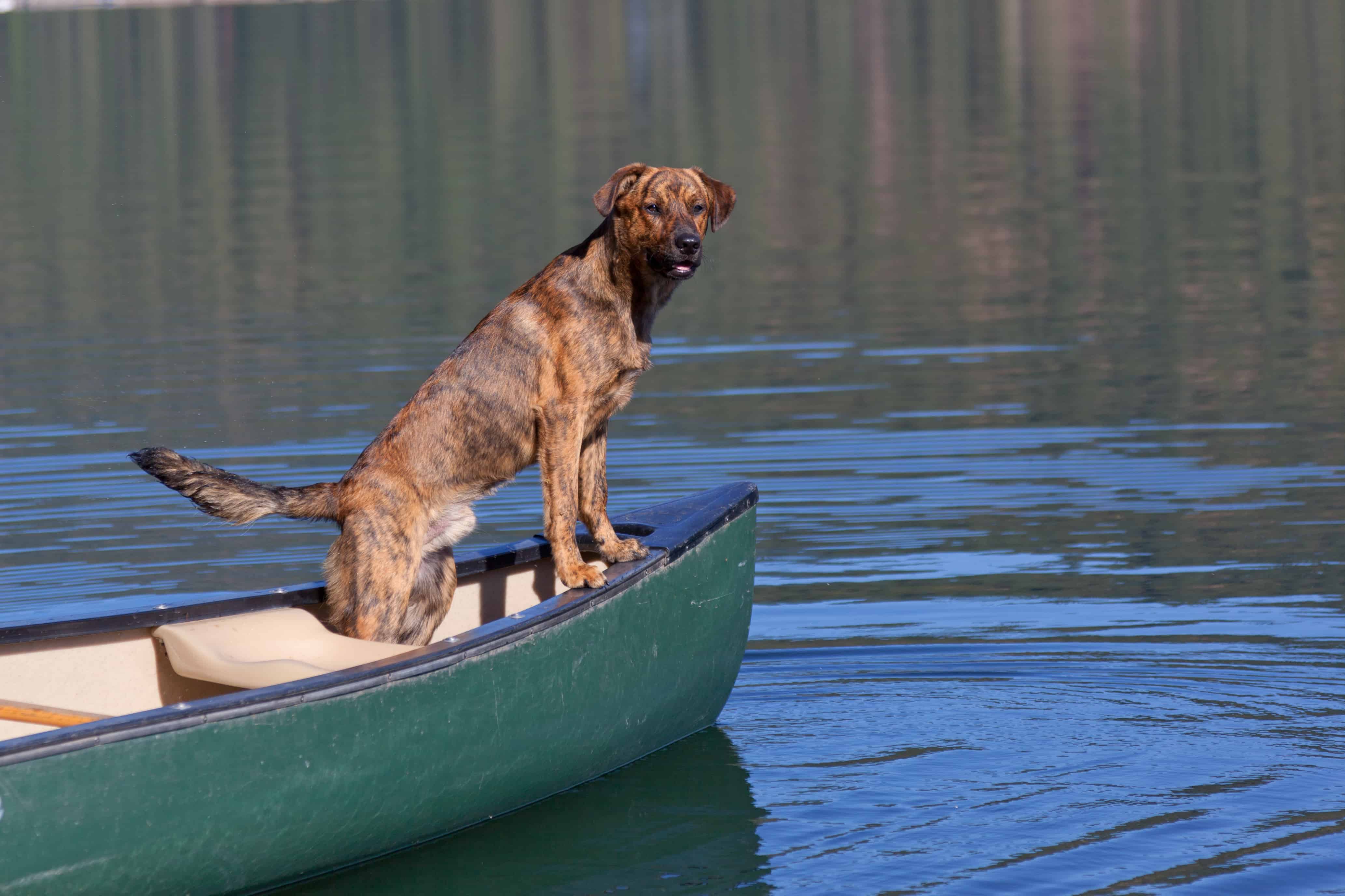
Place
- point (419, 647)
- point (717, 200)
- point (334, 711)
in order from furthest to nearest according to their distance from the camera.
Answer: point (717, 200) < point (419, 647) < point (334, 711)

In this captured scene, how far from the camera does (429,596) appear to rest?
7.40m

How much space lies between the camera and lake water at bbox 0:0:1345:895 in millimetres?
7074

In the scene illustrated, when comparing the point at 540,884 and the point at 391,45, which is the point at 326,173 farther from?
the point at 391,45

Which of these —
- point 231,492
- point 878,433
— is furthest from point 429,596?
point 878,433

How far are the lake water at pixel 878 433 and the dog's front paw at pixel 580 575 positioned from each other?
927mm

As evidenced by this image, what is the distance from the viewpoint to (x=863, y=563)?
33.8 ft

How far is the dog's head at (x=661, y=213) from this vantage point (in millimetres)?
7027

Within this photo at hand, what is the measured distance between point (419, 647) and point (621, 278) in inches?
66.2

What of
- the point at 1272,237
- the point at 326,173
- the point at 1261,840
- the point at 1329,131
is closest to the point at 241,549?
the point at 1261,840

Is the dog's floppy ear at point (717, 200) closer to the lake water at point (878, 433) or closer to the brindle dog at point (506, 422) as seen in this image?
the brindle dog at point (506, 422)

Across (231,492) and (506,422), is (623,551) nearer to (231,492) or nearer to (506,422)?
(506,422)

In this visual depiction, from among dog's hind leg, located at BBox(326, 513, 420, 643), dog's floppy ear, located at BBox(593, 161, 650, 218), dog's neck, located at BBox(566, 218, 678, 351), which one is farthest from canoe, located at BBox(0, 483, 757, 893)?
dog's floppy ear, located at BBox(593, 161, 650, 218)

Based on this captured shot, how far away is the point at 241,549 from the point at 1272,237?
13179 mm

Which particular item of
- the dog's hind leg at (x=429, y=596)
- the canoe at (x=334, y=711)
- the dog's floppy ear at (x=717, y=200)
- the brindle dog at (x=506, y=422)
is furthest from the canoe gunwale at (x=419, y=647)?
the dog's floppy ear at (x=717, y=200)
